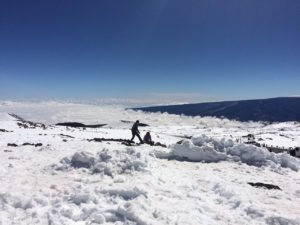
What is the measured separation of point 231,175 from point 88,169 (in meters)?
7.43

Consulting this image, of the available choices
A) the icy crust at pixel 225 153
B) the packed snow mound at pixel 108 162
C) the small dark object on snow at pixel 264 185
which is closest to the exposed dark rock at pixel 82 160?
the packed snow mound at pixel 108 162

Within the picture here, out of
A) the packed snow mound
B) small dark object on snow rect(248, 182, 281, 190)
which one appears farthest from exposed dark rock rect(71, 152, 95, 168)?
small dark object on snow rect(248, 182, 281, 190)

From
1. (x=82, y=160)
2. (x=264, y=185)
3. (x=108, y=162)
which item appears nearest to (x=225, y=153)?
(x=264, y=185)

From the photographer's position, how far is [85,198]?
1191cm

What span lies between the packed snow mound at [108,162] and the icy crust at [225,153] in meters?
5.21

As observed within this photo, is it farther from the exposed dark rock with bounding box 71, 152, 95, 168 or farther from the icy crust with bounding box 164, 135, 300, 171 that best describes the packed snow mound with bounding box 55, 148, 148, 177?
the icy crust with bounding box 164, 135, 300, 171

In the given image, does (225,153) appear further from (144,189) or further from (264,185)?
(144,189)

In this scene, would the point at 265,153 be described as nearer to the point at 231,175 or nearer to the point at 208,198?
the point at 231,175

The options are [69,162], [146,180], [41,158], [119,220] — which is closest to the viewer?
[119,220]

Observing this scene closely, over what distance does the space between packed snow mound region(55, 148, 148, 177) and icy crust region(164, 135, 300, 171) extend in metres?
5.21

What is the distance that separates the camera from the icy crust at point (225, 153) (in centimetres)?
2017

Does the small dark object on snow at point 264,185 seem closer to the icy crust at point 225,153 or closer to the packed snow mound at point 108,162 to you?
the icy crust at point 225,153

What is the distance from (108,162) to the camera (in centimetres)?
1625

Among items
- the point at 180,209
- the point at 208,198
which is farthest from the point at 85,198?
the point at 208,198
